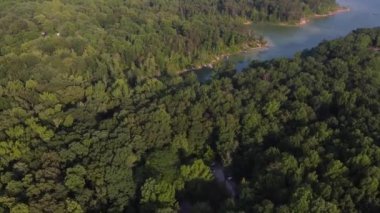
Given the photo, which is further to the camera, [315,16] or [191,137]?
[315,16]

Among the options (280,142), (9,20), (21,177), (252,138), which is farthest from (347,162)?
(9,20)

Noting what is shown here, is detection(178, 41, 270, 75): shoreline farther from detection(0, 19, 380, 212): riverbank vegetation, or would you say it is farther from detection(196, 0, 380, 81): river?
detection(0, 19, 380, 212): riverbank vegetation

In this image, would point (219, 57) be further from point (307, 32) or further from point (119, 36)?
point (307, 32)

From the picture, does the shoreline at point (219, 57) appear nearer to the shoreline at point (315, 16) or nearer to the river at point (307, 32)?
the river at point (307, 32)

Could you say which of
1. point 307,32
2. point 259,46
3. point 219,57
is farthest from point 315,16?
point 219,57

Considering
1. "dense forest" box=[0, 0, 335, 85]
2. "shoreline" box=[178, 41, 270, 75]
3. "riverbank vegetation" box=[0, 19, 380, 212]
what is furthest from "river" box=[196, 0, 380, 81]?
"riverbank vegetation" box=[0, 19, 380, 212]
